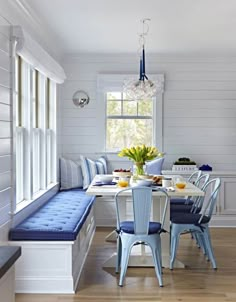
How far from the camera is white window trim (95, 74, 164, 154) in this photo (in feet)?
22.1

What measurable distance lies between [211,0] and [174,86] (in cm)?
280

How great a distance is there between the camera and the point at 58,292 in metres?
3.70

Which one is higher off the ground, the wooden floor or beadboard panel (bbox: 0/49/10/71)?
beadboard panel (bbox: 0/49/10/71)

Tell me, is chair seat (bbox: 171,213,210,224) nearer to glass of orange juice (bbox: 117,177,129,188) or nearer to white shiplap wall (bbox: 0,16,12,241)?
glass of orange juice (bbox: 117,177,129,188)

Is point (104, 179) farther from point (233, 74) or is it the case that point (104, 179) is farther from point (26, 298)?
point (233, 74)

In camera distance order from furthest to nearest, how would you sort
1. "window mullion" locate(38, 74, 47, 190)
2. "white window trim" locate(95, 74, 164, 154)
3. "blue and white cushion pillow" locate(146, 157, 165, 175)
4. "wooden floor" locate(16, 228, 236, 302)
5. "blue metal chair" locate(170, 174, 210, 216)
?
"white window trim" locate(95, 74, 164, 154) < "blue and white cushion pillow" locate(146, 157, 165, 175) < "window mullion" locate(38, 74, 47, 190) < "blue metal chair" locate(170, 174, 210, 216) < "wooden floor" locate(16, 228, 236, 302)

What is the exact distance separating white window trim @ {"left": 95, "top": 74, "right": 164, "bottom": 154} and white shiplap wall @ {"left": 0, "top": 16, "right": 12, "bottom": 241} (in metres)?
3.12

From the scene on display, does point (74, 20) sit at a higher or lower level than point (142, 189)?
higher

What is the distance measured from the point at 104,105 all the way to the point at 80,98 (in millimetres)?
386

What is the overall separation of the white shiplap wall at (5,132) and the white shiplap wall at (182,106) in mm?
3094

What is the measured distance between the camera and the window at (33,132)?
4.39m

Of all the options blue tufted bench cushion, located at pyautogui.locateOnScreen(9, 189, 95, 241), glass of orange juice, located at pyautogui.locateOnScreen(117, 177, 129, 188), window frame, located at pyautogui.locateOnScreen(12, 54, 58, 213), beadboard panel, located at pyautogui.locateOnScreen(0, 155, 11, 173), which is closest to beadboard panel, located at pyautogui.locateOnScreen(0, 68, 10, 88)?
window frame, located at pyautogui.locateOnScreen(12, 54, 58, 213)

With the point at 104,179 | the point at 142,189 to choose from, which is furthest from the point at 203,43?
the point at 142,189

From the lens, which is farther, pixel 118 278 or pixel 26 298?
pixel 118 278
